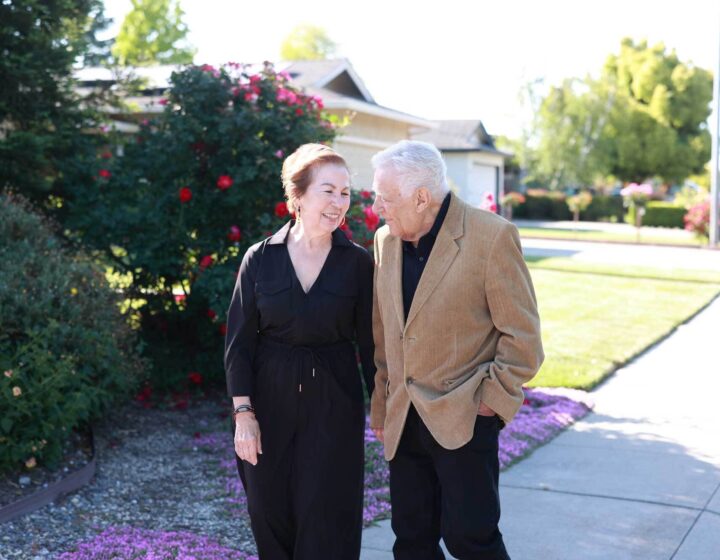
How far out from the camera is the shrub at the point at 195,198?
279 inches

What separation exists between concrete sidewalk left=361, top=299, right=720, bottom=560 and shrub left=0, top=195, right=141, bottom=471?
75.7 inches

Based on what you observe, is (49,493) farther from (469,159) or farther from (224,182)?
(469,159)

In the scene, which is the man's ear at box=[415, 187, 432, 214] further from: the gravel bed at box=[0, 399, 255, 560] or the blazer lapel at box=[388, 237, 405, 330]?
the gravel bed at box=[0, 399, 255, 560]

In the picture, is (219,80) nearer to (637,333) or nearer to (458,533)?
(458,533)

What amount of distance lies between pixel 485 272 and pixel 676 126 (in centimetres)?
5452

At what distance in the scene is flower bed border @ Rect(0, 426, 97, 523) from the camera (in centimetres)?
485

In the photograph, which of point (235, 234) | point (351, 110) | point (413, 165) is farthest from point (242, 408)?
point (351, 110)

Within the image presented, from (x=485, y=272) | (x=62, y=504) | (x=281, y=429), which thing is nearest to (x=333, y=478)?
(x=281, y=429)

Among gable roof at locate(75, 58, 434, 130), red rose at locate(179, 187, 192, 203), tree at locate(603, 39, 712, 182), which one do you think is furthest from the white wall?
red rose at locate(179, 187, 192, 203)

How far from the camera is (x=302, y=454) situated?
365 centimetres

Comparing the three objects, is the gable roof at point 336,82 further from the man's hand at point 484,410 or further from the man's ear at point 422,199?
the man's hand at point 484,410

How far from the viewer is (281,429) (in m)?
3.64

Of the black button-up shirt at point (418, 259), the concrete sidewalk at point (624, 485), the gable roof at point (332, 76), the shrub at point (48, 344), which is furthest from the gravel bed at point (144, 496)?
the gable roof at point (332, 76)

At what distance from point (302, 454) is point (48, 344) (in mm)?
2505
